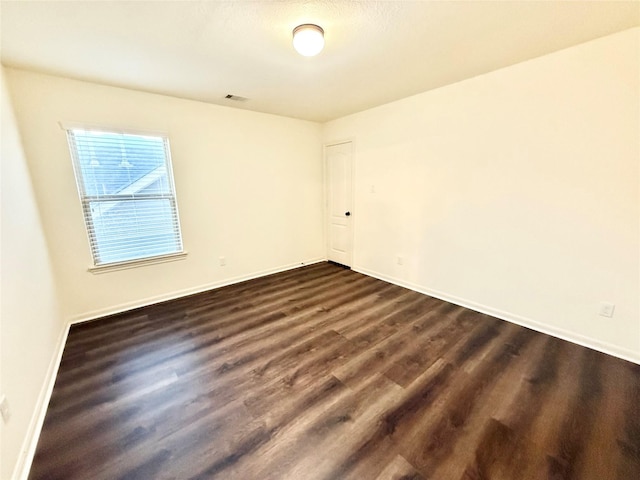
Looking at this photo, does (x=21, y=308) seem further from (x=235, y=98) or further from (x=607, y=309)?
(x=607, y=309)

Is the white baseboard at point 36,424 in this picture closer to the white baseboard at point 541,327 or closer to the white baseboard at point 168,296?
the white baseboard at point 168,296

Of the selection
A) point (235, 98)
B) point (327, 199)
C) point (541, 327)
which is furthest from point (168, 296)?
point (541, 327)

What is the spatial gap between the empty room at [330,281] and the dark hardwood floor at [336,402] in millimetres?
16

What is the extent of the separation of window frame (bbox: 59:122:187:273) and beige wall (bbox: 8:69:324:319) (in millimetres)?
48

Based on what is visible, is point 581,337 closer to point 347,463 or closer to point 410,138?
point 347,463

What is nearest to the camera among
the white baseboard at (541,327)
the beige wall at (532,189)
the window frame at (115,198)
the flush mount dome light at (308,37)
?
the flush mount dome light at (308,37)

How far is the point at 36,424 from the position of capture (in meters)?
1.57

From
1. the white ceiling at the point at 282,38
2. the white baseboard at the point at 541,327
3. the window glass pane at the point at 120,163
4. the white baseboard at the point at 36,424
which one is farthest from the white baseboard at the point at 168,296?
the white ceiling at the point at 282,38

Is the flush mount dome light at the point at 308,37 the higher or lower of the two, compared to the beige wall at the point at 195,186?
higher

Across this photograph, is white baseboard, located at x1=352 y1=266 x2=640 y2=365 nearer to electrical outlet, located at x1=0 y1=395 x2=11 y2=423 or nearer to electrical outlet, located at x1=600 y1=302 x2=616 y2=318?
electrical outlet, located at x1=600 y1=302 x2=616 y2=318

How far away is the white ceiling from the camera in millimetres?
1607

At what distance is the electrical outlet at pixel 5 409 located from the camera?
1223 millimetres

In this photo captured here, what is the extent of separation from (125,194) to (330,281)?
2.80 m

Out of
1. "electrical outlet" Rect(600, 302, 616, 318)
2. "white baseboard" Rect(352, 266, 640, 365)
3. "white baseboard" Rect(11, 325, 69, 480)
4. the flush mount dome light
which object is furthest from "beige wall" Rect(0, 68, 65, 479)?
"electrical outlet" Rect(600, 302, 616, 318)
